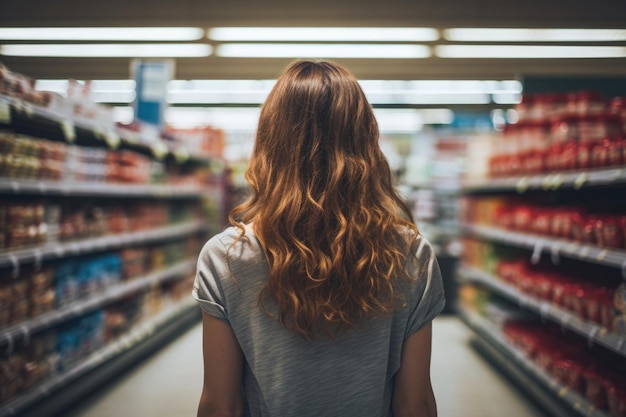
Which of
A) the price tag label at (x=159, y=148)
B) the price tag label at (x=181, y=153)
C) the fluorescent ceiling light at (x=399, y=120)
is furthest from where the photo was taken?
the fluorescent ceiling light at (x=399, y=120)

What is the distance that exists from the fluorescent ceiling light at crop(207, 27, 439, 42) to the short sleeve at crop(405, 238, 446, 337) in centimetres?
472

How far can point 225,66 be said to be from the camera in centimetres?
701

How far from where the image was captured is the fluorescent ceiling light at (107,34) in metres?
5.50

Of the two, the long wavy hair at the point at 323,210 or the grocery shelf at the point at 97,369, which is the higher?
the long wavy hair at the point at 323,210

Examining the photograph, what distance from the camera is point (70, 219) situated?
3.04 m

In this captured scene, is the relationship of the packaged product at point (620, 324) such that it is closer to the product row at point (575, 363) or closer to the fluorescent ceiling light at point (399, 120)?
the product row at point (575, 363)

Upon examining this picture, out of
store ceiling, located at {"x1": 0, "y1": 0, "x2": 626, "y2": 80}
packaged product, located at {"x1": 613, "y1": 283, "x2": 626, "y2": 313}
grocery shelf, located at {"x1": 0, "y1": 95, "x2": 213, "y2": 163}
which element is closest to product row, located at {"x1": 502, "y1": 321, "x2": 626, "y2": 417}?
packaged product, located at {"x1": 613, "y1": 283, "x2": 626, "y2": 313}

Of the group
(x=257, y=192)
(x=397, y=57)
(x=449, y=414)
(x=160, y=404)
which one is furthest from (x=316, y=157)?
(x=397, y=57)

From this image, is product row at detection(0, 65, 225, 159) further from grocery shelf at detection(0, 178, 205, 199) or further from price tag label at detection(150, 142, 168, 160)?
grocery shelf at detection(0, 178, 205, 199)

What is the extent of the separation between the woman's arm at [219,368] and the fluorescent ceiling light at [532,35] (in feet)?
17.8

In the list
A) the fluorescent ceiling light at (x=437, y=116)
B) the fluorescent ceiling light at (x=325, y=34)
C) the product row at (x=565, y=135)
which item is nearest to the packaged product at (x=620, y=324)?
the product row at (x=565, y=135)

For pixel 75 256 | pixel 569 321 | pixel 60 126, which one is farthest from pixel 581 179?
pixel 75 256

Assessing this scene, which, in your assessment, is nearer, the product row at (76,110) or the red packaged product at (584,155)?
the product row at (76,110)

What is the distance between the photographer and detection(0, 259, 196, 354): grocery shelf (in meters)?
2.38
